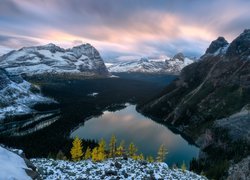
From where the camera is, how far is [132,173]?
50688 millimetres

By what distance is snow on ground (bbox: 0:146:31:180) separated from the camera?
32.8 metres

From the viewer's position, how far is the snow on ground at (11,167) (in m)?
32.8

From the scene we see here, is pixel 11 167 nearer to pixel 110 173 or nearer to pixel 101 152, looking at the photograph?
pixel 110 173

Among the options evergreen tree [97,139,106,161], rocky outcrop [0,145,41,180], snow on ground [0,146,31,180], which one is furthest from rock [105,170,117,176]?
evergreen tree [97,139,106,161]

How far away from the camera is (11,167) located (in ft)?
117

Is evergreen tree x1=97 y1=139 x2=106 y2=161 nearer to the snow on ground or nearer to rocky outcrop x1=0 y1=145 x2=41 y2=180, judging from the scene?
rocky outcrop x1=0 y1=145 x2=41 y2=180

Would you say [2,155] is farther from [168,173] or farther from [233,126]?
[233,126]

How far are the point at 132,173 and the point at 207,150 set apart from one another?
518 feet

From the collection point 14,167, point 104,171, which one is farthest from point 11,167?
point 104,171

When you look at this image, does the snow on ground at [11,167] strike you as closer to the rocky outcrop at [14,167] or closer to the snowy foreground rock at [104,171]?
the rocky outcrop at [14,167]

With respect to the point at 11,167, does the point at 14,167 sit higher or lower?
lower

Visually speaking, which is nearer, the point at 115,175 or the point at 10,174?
the point at 10,174

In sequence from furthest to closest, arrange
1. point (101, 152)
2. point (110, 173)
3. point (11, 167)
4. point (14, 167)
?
point (101, 152)
point (110, 173)
point (14, 167)
point (11, 167)

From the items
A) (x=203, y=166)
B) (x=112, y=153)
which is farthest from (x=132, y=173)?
(x=203, y=166)
